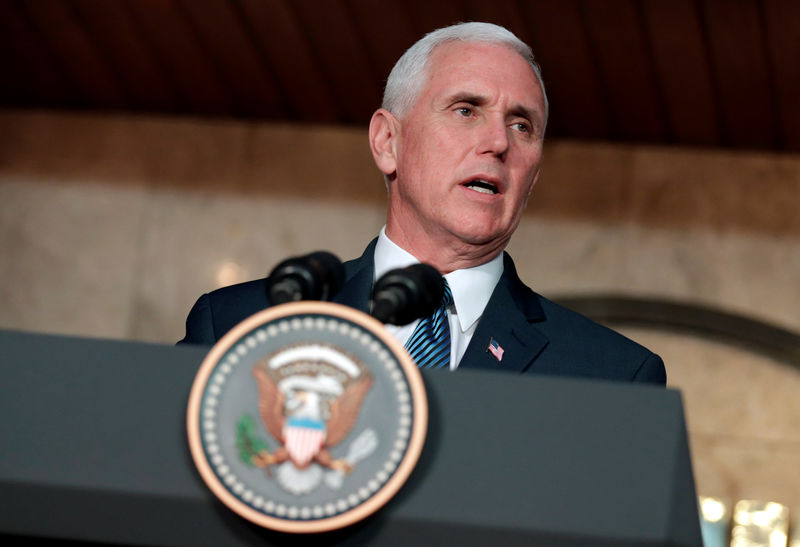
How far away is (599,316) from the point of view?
4574mm

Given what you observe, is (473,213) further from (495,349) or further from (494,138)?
(495,349)

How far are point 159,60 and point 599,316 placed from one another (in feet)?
6.46

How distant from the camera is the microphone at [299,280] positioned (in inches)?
46.4

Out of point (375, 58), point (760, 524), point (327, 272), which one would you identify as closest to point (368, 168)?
point (375, 58)

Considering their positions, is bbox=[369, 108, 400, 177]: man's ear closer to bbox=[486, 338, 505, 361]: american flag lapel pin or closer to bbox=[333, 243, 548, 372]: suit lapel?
bbox=[333, 243, 548, 372]: suit lapel

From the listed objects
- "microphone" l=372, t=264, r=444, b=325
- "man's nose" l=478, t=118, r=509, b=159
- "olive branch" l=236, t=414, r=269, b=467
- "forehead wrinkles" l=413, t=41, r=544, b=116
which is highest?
"forehead wrinkles" l=413, t=41, r=544, b=116

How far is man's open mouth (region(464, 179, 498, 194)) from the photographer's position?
79.1 inches

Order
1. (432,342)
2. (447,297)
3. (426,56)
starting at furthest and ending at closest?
(426,56) → (447,297) → (432,342)

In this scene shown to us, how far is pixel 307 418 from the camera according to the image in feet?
3.44

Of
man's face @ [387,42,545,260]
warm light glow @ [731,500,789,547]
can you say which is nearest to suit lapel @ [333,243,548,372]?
man's face @ [387,42,545,260]

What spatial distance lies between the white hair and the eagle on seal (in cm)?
116

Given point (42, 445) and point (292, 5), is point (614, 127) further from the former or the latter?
point (42, 445)

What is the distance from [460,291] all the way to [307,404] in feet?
3.01

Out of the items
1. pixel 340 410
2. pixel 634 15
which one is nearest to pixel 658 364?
pixel 340 410
